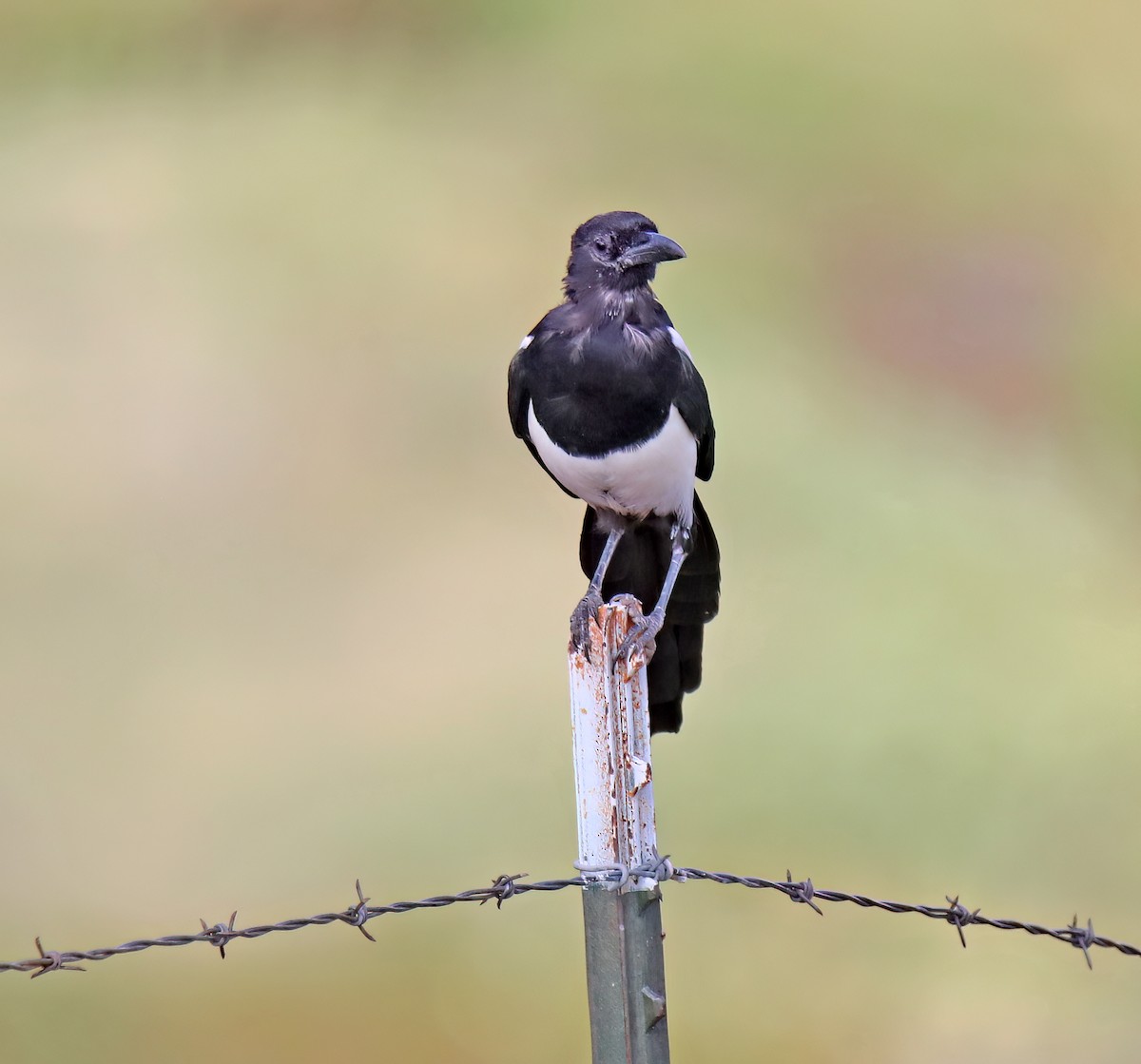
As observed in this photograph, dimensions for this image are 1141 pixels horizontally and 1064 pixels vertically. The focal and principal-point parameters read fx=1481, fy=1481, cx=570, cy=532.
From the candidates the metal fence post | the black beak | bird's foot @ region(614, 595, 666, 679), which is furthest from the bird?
the metal fence post

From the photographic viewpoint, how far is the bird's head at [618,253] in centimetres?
427

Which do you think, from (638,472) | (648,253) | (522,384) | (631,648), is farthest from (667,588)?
(631,648)

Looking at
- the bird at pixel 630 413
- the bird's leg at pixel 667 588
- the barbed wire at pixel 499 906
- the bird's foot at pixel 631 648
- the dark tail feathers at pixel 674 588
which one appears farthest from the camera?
the dark tail feathers at pixel 674 588

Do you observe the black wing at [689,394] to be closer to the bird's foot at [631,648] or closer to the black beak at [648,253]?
the black beak at [648,253]

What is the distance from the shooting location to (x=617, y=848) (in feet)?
8.96

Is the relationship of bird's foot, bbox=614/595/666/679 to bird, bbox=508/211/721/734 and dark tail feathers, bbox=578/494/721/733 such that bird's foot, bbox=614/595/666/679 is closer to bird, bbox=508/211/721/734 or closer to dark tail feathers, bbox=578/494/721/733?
bird, bbox=508/211/721/734

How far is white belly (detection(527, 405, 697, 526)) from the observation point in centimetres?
430

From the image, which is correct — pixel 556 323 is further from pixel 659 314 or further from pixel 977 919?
pixel 977 919

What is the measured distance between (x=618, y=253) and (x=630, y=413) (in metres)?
0.47

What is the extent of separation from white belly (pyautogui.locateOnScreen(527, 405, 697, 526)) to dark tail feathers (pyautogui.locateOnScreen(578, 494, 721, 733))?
0.12 metres

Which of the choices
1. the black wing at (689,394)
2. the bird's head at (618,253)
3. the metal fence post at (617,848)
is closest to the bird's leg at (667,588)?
the black wing at (689,394)

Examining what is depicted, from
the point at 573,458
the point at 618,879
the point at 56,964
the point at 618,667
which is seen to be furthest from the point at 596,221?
the point at 56,964

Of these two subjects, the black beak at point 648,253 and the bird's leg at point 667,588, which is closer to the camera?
the bird's leg at point 667,588

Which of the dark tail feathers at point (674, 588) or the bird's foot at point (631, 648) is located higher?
the dark tail feathers at point (674, 588)
